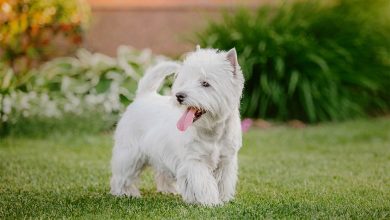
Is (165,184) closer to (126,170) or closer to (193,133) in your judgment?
(126,170)

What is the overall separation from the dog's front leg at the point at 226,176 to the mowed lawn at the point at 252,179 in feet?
0.40

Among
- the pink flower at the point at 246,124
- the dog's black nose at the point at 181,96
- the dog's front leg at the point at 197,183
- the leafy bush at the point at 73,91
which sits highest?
the dog's black nose at the point at 181,96

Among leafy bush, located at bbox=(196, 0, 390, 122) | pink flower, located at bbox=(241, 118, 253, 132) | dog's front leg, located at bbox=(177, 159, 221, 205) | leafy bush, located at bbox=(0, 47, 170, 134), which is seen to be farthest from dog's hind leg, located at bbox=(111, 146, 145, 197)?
leafy bush, located at bbox=(196, 0, 390, 122)

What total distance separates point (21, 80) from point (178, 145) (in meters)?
5.97

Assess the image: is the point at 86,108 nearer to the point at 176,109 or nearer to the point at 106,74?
the point at 106,74

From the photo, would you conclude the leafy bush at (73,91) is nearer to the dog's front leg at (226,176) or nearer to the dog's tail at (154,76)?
the dog's tail at (154,76)

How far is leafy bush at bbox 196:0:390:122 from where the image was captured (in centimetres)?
1214

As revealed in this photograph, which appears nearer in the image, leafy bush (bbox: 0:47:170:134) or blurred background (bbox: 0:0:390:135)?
leafy bush (bbox: 0:47:170:134)

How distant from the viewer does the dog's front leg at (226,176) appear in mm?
5633

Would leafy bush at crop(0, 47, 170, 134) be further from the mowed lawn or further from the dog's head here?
the dog's head

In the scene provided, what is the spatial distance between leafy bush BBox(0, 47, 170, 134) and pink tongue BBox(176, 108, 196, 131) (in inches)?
207

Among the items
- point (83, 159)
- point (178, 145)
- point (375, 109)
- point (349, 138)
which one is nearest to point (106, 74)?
point (83, 159)

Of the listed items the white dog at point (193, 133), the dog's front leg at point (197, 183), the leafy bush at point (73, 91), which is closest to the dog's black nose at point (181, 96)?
the white dog at point (193, 133)

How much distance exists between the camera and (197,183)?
5.38 meters
